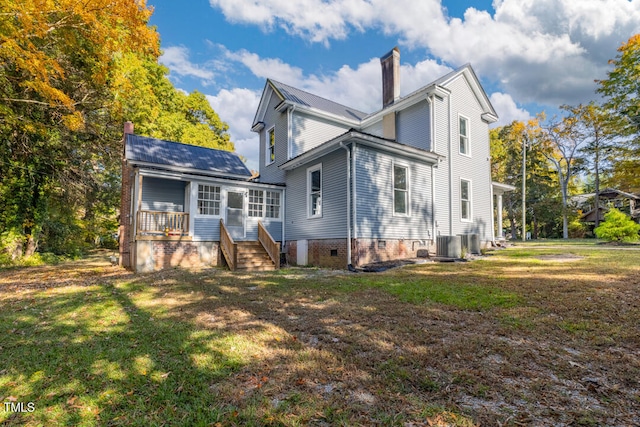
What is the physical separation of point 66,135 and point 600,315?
62.5 ft

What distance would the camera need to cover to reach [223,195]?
12.4 metres

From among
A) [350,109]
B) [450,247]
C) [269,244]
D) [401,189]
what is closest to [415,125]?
[401,189]

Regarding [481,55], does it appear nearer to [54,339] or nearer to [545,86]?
[545,86]

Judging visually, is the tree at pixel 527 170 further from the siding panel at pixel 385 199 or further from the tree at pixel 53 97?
the tree at pixel 53 97

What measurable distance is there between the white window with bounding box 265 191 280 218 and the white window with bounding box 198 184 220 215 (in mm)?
2145

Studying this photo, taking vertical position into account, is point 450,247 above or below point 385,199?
below

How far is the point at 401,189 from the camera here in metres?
11.9

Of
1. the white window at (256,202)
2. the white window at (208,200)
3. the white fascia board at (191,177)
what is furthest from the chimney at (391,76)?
the white window at (208,200)

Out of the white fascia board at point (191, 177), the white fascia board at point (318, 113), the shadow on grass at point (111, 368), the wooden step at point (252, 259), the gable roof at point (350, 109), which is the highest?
the gable roof at point (350, 109)

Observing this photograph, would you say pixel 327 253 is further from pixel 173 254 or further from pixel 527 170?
pixel 527 170

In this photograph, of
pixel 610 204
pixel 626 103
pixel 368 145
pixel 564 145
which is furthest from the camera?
pixel 610 204

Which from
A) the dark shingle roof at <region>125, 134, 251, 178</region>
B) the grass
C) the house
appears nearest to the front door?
the house

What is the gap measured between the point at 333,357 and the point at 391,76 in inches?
601

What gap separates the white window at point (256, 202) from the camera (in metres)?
13.1
